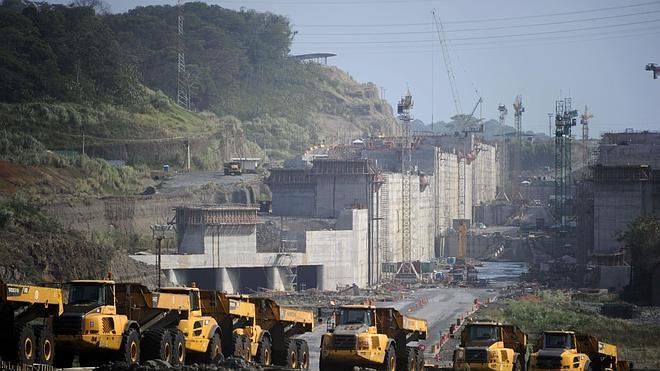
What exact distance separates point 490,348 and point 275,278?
79.8m

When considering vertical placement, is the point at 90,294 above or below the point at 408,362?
above

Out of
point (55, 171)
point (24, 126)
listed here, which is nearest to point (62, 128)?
point (24, 126)

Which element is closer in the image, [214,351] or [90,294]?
[90,294]

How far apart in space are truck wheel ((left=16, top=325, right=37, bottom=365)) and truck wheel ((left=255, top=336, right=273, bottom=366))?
10.6m

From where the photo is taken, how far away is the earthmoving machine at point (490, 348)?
48.1 meters

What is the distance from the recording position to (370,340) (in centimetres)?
4753

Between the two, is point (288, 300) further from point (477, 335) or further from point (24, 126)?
point (477, 335)

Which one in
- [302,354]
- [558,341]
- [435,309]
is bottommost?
[435,309]

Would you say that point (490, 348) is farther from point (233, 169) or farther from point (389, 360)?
point (233, 169)

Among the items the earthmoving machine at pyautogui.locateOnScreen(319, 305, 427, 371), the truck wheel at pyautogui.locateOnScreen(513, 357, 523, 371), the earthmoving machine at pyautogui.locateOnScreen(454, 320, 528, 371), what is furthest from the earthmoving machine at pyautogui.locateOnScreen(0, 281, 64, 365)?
the truck wheel at pyautogui.locateOnScreen(513, 357, 523, 371)

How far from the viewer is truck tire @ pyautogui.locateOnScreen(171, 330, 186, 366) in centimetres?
4272

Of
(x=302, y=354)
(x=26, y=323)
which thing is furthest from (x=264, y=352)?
(x=26, y=323)

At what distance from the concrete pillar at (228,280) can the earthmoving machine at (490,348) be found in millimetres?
70949

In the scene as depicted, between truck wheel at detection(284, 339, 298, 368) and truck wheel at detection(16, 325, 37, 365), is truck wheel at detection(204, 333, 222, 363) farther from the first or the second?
truck wheel at detection(16, 325, 37, 365)
